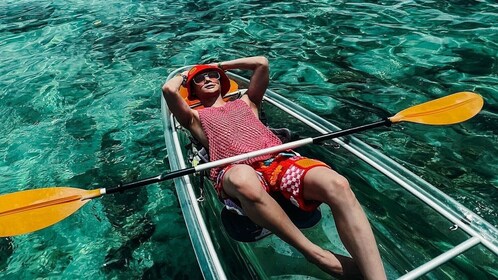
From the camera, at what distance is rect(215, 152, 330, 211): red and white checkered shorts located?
272 centimetres

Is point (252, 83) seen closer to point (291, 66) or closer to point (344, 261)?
point (344, 261)

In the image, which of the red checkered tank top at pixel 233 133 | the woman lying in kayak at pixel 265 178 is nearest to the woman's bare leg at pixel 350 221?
the woman lying in kayak at pixel 265 178

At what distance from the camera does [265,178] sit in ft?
9.78

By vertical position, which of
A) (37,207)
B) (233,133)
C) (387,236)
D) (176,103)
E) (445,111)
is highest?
(176,103)

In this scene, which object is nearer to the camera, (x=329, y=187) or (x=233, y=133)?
(x=329, y=187)

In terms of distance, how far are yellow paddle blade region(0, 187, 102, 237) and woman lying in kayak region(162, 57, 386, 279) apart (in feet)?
3.49

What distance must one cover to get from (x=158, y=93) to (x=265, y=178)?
4161mm

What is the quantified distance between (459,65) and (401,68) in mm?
879

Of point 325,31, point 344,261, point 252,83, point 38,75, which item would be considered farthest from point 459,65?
point 38,75

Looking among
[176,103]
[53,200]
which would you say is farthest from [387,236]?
[53,200]

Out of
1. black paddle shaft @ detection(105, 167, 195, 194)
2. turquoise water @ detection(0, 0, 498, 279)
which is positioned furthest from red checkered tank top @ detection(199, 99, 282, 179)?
turquoise water @ detection(0, 0, 498, 279)

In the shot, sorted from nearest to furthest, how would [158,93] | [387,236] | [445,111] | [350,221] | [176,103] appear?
[350,221] < [387,236] < [176,103] < [445,111] < [158,93]

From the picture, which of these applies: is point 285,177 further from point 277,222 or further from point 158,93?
point 158,93

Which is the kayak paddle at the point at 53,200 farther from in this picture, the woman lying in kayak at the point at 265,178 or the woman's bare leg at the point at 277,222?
the woman's bare leg at the point at 277,222
